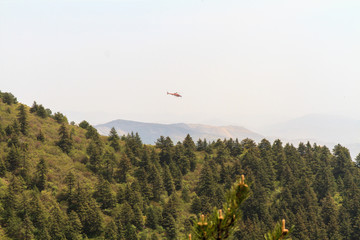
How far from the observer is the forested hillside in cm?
6118

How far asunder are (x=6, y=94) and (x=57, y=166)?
39.5m

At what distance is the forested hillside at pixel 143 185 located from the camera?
6118cm

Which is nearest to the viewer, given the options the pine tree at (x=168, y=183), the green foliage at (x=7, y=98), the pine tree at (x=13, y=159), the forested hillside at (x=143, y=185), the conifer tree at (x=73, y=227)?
the conifer tree at (x=73, y=227)

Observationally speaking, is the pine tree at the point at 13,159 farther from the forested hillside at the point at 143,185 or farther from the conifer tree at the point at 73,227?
the conifer tree at the point at 73,227

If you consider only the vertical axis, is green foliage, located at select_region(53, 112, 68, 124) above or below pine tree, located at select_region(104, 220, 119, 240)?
above

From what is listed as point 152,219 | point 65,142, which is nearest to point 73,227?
point 152,219

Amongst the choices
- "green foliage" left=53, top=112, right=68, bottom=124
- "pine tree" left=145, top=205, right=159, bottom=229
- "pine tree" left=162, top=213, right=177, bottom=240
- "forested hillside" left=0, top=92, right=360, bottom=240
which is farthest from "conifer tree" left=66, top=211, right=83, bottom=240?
"green foliage" left=53, top=112, right=68, bottom=124

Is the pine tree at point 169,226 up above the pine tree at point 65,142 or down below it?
below

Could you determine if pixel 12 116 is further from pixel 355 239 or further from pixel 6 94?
pixel 355 239

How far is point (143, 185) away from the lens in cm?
8112

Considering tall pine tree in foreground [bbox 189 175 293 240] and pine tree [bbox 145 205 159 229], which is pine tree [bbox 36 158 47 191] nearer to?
pine tree [bbox 145 205 159 229]

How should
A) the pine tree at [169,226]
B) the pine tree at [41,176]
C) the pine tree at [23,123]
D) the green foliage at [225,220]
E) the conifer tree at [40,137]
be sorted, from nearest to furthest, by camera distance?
the green foliage at [225,220]
the pine tree at [41,176]
the pine tree at [169,226]
the pine tree at [23,123]
the conifer tree at [40,137]

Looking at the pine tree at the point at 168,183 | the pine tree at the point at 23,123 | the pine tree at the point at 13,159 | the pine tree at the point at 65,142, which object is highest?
the pine tree at the point at 23,123

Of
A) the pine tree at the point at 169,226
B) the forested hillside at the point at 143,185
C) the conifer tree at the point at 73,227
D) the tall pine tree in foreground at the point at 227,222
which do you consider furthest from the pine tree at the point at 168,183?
the tall pine tree in foreground at the point at 227,222
